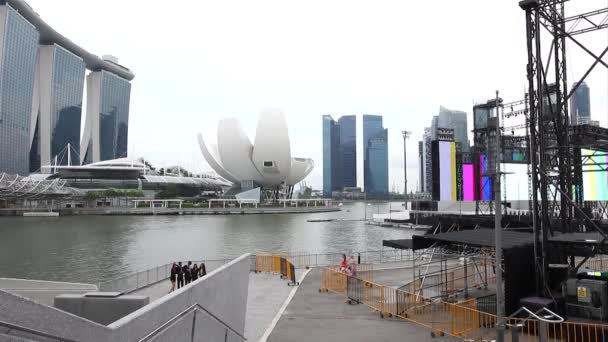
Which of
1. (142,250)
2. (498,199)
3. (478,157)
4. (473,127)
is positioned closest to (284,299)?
(498,199)

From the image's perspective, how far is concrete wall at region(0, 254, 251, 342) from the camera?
9.27 ft

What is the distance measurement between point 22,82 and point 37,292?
139 meters

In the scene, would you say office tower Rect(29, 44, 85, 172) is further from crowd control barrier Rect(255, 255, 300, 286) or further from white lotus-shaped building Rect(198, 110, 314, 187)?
crowd control barrier Rect(255, 255, 300, 286)

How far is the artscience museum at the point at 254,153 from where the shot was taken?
319 ft

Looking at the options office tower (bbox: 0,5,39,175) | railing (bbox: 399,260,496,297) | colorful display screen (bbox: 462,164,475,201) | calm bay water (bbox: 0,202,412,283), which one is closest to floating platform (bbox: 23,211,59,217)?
calm bay water (bbox: 0,202,412,283)

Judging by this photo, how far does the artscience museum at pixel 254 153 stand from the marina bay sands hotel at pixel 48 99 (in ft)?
199

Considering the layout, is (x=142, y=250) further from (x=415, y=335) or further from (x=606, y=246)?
(x=606, y=246)

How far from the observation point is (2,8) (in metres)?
120

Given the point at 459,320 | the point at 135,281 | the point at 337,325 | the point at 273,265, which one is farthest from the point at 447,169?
the point at 337,325

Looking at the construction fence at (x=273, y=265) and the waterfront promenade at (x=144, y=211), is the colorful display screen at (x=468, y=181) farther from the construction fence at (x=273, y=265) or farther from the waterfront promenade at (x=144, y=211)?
the waterfront promenade at (x=144, y=211)

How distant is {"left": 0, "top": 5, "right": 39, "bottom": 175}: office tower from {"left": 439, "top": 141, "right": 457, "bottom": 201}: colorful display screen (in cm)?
12215

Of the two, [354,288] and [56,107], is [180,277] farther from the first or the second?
[56,107]

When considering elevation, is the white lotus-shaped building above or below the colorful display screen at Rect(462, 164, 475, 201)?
above

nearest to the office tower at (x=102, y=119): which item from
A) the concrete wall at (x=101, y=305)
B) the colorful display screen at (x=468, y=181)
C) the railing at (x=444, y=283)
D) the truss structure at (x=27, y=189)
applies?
the truss structure at (x=27, y=189)
